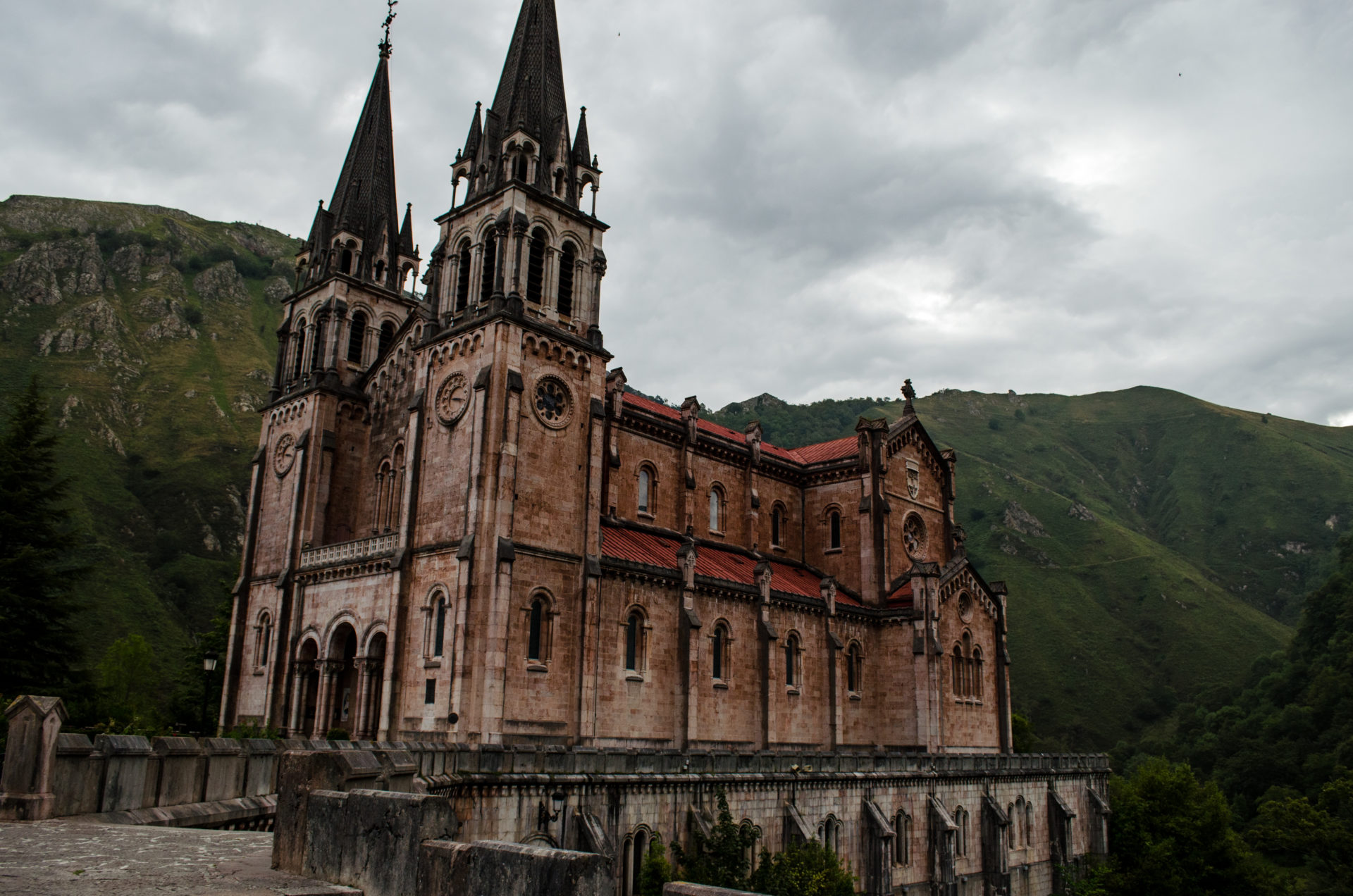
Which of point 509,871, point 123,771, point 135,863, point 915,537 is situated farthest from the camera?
point 915,537

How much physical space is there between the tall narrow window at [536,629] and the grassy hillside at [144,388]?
1198 inches

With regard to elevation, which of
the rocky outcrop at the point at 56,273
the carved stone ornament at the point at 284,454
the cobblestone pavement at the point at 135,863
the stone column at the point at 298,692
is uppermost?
the rocky outcrop at the point at 56,273

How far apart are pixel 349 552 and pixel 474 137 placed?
17.8m

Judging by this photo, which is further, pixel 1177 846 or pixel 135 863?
pixel 1177 846

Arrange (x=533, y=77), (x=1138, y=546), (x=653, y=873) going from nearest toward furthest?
(x=653, y=873)
(x=533, y=77)
(x=1138, y=546)

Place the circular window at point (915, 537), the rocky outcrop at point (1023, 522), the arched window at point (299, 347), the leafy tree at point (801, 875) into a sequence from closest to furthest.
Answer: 1. the leafy tree at point (801, 875)
2. the arched window at point (299, 347)
3. the circular window at point (915, 537)
4. the rocky outcrop at point (1023, 522)

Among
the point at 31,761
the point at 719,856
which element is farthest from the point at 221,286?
the point at 31,761

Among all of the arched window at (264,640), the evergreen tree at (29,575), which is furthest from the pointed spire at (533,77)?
the evergreen tree at (29,575)

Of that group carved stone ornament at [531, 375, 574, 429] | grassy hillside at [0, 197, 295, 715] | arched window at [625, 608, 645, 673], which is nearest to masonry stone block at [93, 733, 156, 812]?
carved stone ornament at [531, 375, 574, 429]

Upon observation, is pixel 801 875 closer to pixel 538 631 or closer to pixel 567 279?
pixel 538 631

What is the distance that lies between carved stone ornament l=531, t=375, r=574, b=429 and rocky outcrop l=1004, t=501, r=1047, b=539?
114526 millimetres

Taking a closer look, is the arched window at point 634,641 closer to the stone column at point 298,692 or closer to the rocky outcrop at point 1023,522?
the stone column at point 298,692

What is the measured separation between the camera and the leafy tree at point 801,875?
27.7 m

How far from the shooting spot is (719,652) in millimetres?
38469
